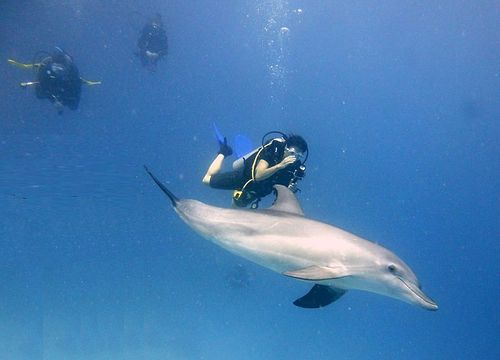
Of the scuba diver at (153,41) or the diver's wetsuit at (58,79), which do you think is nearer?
the diver's wetsuit at (58,79)

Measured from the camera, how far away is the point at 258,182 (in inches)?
274

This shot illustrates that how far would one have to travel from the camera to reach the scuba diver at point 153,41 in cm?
1697

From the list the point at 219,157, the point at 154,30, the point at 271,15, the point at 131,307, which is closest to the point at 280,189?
the point at 219,157

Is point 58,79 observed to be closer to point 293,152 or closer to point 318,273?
point 293,152

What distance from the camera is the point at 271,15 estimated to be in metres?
37.5

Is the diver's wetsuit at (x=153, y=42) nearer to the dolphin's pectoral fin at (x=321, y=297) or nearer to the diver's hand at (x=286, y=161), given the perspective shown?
the diver's hand at (x=286, y=161)

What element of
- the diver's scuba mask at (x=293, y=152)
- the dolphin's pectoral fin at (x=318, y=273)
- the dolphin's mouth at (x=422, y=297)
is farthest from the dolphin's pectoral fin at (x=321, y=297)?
the diver's scuba mask at (x=293, y=152)

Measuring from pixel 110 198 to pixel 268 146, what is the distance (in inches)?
1055

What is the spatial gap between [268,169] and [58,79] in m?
8.67

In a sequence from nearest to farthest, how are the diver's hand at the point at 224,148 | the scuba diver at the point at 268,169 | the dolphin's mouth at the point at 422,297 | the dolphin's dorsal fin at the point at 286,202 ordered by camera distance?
the dolphin's mouth at the point at 422,297 → the dolphin's dorsal fin at the point at 286,202 → the scuba diver at the point at 268,169 → the diver's hand at the point at 224,148

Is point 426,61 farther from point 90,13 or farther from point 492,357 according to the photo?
point 492,357

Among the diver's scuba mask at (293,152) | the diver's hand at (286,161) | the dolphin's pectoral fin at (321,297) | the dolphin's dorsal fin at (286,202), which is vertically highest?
the diver's scuba mask at (293,152)

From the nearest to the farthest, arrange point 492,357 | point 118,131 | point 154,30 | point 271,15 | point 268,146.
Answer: point 268,146, point 154,30, point 118,131, point 271,15, point 492,357

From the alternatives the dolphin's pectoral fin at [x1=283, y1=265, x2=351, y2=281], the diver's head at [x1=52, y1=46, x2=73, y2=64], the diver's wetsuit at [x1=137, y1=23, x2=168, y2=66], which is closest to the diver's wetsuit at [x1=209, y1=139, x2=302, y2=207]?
the dolphin's pectoral fin at [x1=283, y1=265, x2=351, y2=281]
